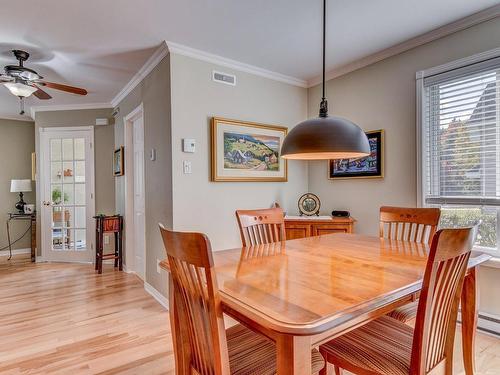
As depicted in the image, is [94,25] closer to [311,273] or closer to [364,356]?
[311,273]

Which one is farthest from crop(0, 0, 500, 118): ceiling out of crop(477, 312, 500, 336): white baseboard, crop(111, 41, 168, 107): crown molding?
crop(477, 312, 500, 336): white baseboard

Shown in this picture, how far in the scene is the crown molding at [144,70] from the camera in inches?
111

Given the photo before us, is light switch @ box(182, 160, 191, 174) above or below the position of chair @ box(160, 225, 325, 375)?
above

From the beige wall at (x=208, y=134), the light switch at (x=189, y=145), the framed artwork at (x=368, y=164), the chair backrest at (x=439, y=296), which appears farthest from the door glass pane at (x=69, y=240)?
the chair backrest at (x=439, y=296)

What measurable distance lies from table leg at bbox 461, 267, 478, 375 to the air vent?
256 centimetres

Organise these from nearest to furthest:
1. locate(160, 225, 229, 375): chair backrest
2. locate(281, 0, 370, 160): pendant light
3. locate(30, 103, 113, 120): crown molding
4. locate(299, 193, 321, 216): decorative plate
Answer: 1. locate(160, 225, 229, 375): chair backrest
2. locate(281, 0, 370, 160): pendant light
3. locate(299, 193, 321, 216): decorative plate
4. locate(30, 103, 113, 120): crown molding

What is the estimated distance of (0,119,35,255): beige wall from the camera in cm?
525

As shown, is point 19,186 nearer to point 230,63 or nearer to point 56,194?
point 56,194

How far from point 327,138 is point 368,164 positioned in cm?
187

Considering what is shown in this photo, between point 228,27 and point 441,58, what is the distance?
1.84 m

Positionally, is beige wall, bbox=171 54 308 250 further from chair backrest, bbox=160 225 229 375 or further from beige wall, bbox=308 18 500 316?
chair backrest, bbox=160 225 229 375

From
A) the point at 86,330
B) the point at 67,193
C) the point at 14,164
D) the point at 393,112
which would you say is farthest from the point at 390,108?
the point at 14,164

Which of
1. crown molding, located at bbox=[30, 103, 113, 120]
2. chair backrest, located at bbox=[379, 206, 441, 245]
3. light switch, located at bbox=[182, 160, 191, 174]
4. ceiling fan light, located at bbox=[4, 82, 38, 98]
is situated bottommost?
chair backrest, located at bbox=[379, 206, 441, 245]

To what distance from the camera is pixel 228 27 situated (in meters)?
2.46
